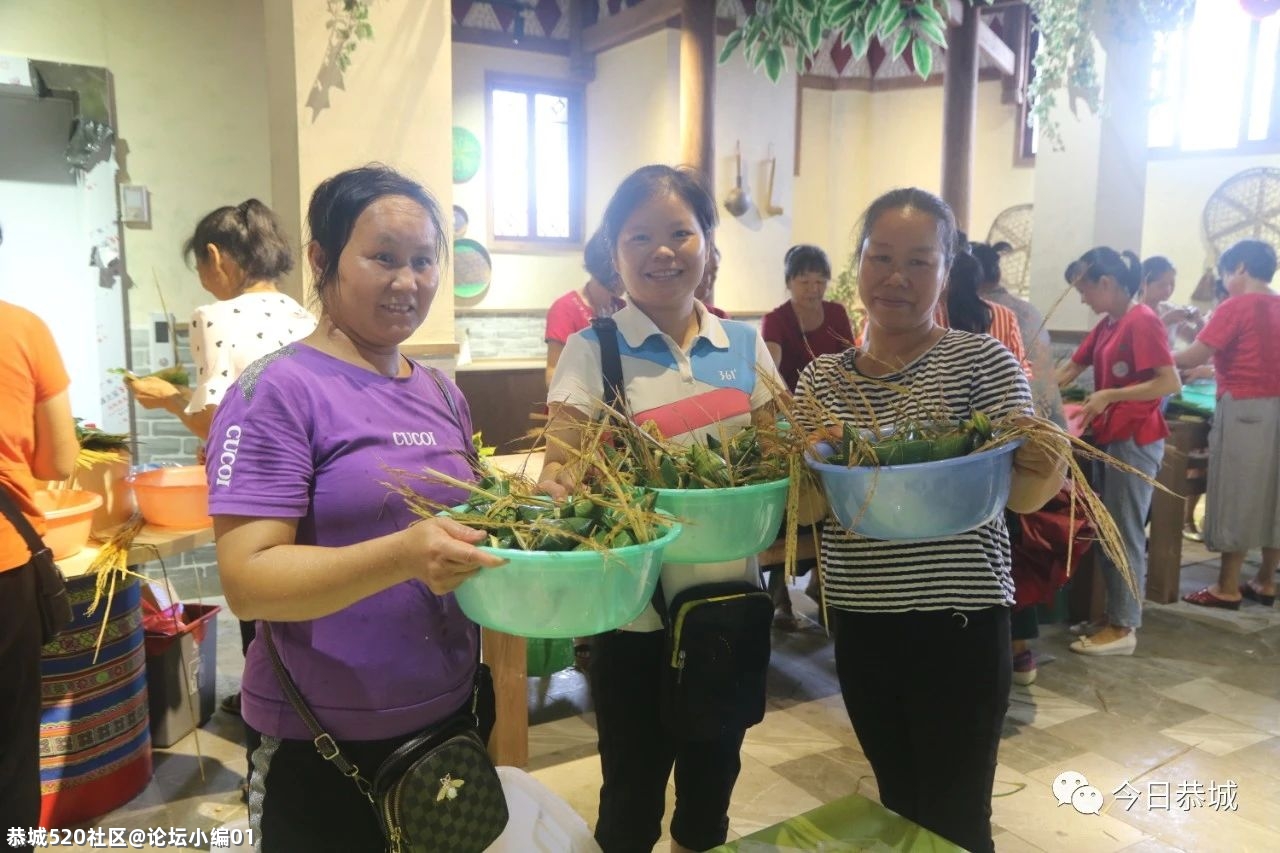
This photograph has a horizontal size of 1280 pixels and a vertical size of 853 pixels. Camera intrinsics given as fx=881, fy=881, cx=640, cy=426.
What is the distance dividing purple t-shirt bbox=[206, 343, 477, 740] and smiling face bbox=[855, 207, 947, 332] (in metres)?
0.74

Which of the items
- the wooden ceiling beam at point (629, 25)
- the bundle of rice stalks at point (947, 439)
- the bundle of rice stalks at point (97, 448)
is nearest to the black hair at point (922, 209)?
the bundle of rice stalks at point (947, 439)

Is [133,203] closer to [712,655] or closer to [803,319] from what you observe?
[803,319]

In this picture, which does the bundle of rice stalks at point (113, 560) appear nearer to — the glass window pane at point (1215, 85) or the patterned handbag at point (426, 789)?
the patterned handbag at point (426, 789)

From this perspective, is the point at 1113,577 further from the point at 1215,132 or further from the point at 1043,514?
the point at 1215,132

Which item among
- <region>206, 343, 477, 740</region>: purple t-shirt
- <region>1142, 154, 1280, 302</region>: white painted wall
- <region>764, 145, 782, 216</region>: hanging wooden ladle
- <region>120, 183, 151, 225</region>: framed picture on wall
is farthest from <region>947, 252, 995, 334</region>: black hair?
<region>1142, 154, 1280, 302</region>: white painted wall

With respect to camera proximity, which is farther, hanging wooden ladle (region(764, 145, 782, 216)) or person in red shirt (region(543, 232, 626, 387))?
hanging wooden ladle (region(764, 145, 782, 216))

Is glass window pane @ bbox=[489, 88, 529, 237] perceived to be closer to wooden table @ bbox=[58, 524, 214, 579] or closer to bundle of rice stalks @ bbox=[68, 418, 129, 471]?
bundle of rice stalks @ bbox=[68, 418, 129, 471]

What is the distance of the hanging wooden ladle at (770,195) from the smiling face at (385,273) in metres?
6.41

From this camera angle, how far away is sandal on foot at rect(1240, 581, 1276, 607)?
13.1ft

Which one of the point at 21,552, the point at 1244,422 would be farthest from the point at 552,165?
the point at 21,552

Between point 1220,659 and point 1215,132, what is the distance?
6.60 meters

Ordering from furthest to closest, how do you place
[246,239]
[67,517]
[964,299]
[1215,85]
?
[1215,85]
[964,299]
[246,239]
[67,517]

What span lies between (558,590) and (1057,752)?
2.33 meters

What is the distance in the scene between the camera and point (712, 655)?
4.42 feet
